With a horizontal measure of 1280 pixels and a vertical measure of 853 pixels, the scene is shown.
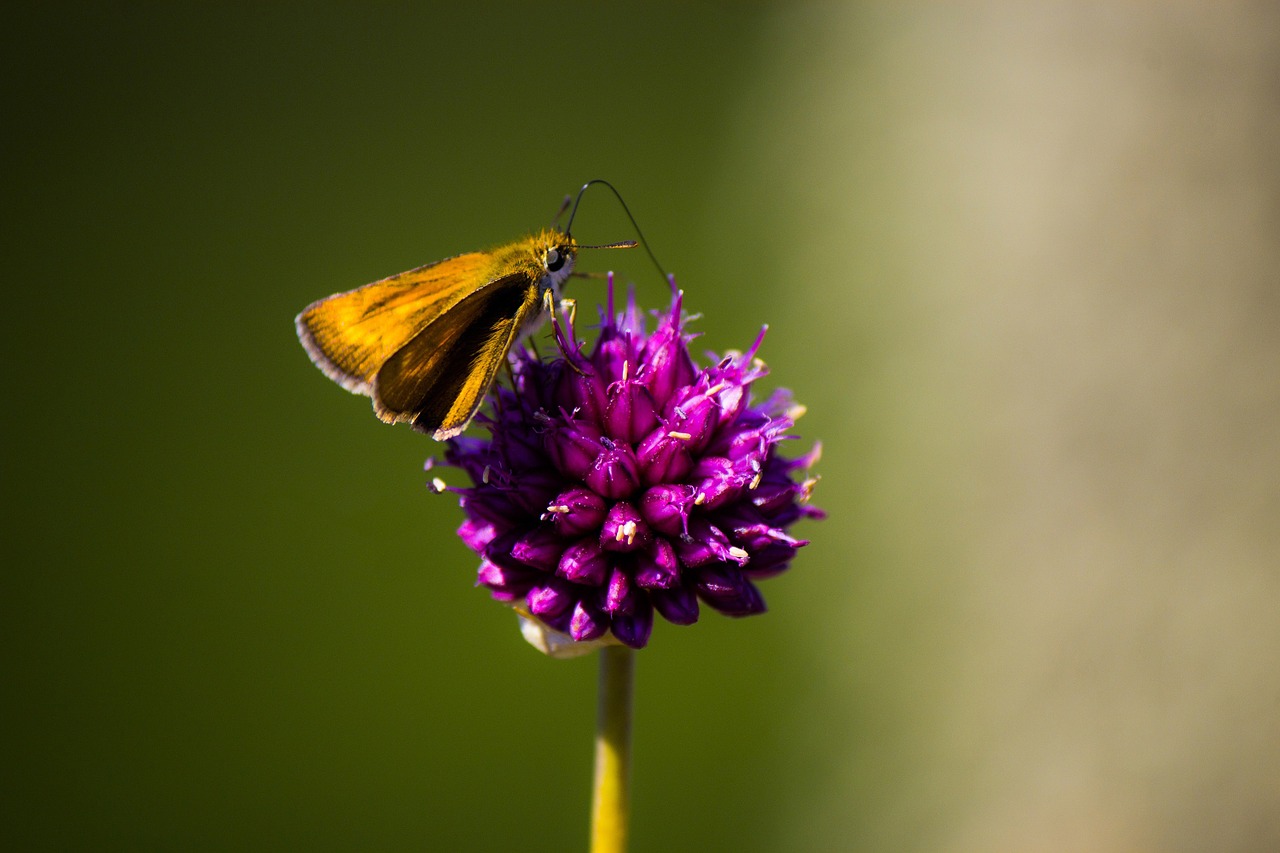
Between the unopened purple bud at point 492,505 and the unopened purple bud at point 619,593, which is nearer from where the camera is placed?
Result: the unopened purple bud at point 619,593

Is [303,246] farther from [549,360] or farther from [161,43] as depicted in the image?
[549,360]

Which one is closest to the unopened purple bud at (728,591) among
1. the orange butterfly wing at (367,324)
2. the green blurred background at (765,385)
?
the orange butterfly wing at (367,324)

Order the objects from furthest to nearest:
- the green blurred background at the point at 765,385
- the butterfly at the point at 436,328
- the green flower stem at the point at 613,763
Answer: the green blurred background at the point at 765,385 < the butterfly at the point at 436,328 < the green flower stem at the point at 613,763

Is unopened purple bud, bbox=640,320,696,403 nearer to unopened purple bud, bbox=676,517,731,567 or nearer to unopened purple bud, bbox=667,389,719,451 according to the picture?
unopened purple bud, bbox=667,389,719,451

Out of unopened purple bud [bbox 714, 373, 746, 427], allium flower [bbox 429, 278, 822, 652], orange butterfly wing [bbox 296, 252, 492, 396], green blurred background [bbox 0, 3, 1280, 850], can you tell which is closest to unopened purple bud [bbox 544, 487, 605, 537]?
allium flower [bbox 429, 278, 822, 652]

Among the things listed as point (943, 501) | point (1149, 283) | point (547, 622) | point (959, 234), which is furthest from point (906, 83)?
point (547, 622)

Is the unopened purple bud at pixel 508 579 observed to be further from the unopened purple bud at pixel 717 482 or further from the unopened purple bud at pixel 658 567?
the unopened purple bud at pixel 717 482

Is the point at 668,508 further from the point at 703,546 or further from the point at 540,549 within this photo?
the point at 540,549
